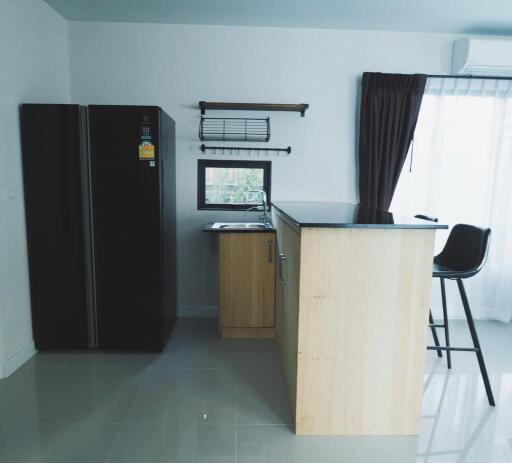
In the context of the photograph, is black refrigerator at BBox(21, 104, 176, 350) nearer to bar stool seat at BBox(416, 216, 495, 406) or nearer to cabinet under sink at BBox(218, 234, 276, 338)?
cabinet under sink at BBox(218, 234, 276, 338)

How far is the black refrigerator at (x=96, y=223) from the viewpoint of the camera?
260cm

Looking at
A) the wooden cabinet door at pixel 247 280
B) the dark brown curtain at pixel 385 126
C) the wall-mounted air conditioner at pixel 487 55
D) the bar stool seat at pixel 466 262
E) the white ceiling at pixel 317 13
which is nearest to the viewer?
the bar stool seat at pixel 466 262

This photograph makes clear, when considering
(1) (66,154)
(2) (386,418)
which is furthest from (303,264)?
(1) (66,154)

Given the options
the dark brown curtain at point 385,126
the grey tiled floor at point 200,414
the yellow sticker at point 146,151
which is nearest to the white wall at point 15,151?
the grey tiled floor at point 200,414

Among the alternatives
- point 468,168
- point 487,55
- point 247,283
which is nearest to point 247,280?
point 247,283

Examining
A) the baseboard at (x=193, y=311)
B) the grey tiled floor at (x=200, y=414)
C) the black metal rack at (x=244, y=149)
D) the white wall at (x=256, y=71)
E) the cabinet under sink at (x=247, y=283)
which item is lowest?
the grey tiled floor at (x=200, y=414)

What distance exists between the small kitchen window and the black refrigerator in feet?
2.29

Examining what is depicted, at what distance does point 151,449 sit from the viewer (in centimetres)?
180

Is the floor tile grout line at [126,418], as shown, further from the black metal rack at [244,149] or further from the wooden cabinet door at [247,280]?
the black metal rack at [244,149]

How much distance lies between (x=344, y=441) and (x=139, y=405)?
3.75 ft

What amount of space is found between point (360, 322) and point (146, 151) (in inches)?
70.6

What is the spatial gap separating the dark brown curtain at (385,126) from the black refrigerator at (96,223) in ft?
5.83

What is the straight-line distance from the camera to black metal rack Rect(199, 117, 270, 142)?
3.40 meters

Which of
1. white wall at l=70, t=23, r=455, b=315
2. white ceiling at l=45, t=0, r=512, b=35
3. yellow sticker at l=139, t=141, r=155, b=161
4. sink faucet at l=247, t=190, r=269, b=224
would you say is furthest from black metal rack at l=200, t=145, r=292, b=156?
white ceiling at l=45, t=0, r=512, b=35
